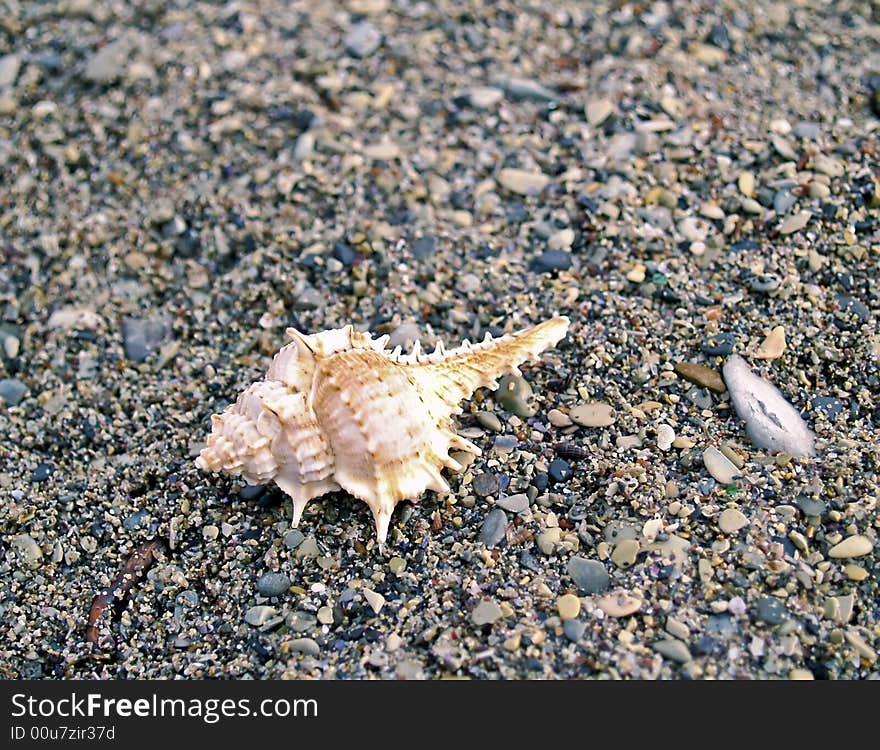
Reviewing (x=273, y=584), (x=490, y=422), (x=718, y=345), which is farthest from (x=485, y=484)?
(x=718, y=345)

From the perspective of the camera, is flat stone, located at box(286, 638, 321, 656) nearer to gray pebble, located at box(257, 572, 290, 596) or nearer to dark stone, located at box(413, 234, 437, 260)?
gray pebble, located at box(257, 572, 290, 596)

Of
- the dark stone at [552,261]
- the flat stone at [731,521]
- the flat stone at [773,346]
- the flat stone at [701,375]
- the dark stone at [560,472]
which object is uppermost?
the dark stone at [552,261]

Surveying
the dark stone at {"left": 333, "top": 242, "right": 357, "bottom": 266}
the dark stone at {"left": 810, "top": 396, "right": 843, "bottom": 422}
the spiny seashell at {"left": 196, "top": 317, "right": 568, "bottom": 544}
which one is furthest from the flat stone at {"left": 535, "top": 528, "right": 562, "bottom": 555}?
the dark stone at {"left": 333, "top": 242, "right": 357, "bottom": 266}

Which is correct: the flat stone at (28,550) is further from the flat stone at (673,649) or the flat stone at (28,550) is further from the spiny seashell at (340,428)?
the flat stone at (673,649)

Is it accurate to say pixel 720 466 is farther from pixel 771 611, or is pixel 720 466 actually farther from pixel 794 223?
pixel 794 223

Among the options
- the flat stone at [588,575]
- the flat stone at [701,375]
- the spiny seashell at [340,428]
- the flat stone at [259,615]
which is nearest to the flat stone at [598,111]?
the flat stone at [701,375]

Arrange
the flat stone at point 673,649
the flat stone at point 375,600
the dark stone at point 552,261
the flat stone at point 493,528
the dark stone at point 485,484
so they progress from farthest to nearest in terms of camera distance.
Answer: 1. the dark stone at point 552,261
2. the dark stone at point 485,484
3. the flat stone at point 493,528
4. the flat stone at point 375,600
5. the flat stone at point 673,649
